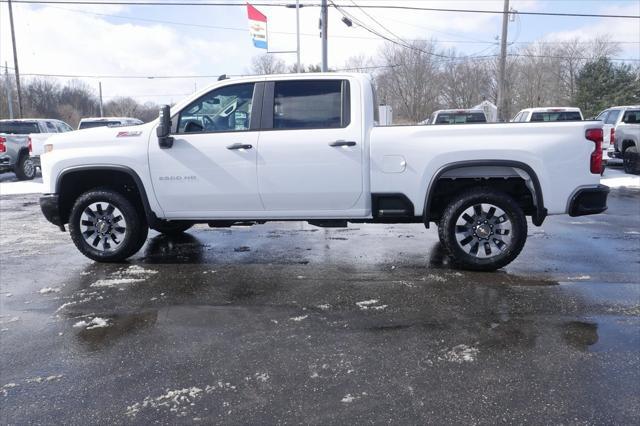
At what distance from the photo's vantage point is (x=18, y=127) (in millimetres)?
17672

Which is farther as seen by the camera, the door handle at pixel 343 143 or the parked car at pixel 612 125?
the parked car at pixel 612 125

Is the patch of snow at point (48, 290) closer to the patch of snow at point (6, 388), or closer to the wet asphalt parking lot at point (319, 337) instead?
the wet asphalt parking lot at point (319, 337)

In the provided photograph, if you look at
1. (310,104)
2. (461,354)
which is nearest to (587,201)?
(461,354)

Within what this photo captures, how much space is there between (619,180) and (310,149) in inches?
487

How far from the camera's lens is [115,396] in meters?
3.03

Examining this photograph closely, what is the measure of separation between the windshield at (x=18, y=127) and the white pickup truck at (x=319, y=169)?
13.8 meters

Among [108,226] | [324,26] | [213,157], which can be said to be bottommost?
[108,226]

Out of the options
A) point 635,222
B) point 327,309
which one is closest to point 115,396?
point 327,309

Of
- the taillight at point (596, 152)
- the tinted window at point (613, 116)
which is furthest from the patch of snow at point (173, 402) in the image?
the tinted window at point (613, 116)

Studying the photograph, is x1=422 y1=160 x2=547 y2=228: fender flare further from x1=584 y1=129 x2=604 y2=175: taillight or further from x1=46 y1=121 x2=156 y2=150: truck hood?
x1=46 y1=121 x2=156 y2=150: truck hood

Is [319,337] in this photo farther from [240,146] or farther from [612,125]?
[612,125]

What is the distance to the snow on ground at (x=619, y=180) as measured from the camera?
13.6 meters

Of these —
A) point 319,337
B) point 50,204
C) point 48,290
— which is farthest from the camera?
point 50,204

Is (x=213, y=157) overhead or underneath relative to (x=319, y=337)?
overhead
